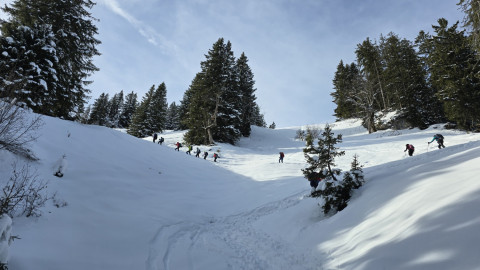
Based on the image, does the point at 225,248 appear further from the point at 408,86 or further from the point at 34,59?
the point at 408,86

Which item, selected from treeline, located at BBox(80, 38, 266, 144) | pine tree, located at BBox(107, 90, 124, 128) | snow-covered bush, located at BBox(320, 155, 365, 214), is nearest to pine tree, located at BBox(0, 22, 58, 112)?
treeline, located at BBox(80, 38, 266, 144)

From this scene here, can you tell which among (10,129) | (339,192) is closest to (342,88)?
(339,192)

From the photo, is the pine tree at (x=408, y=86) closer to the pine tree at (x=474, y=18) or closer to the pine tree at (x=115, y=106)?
the pine tree at (x=474, y=18)

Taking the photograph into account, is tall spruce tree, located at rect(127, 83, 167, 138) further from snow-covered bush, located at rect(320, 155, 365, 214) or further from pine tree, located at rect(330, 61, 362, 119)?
snow-covered bush, located at rect(320, 155, 365, 214)

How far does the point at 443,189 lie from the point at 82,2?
24.6m

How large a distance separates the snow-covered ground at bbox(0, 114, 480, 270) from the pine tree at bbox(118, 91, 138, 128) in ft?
191

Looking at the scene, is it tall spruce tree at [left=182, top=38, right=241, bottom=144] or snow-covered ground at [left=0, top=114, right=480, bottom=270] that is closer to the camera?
snow-covered ground at [left=0, top=114, right=480, bottom=270]

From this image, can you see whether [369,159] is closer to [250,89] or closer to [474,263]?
[474,263]

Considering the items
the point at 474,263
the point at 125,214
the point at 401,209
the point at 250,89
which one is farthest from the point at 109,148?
the point at 250,89

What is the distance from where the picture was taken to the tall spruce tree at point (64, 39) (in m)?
15.5

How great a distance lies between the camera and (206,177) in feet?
52.9

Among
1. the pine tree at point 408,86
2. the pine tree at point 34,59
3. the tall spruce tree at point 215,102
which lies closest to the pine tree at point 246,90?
the tall spruce tree at point 215,102

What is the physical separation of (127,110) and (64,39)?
5407 cm

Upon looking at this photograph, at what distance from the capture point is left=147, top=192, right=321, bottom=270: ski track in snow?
5320 mm
